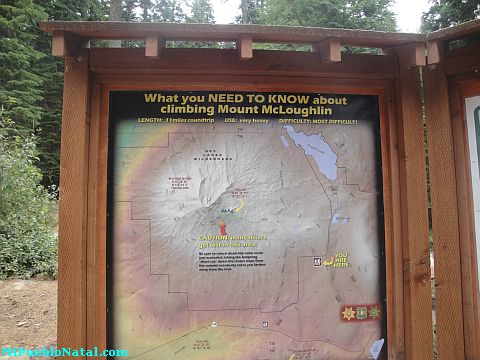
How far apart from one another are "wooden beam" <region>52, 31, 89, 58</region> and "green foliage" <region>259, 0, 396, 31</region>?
11673mm

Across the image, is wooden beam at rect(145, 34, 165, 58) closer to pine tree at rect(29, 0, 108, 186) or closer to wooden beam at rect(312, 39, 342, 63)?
wooden beam at rect(312, 39, 342, 63)

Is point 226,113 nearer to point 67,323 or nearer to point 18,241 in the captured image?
point 67,323

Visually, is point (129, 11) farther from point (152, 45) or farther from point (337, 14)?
point (152, 45)

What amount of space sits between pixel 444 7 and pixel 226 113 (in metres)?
6.93

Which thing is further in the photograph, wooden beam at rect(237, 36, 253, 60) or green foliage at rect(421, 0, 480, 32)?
green foliage at rect(421, 0, 480, 32)

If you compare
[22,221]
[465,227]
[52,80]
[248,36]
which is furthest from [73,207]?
[52,80]

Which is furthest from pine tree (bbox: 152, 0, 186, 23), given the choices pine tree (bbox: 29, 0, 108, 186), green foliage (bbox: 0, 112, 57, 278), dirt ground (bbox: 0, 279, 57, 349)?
dirt ground (bbox: 0, 279, 57, 349)

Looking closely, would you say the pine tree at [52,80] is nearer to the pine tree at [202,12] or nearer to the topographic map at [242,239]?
the pine tree at [202,12]

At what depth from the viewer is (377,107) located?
3045 mm

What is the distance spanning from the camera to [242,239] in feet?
9.34

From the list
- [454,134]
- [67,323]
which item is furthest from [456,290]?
[67,323]

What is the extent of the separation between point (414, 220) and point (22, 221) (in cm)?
785

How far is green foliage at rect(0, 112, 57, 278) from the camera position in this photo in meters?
6.88

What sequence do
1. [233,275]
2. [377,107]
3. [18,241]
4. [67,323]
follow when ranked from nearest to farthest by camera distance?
[67,323]
[233,275]
[377,107]
[18,241]
